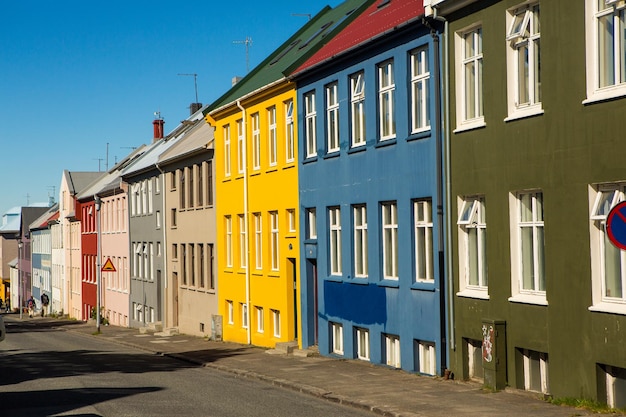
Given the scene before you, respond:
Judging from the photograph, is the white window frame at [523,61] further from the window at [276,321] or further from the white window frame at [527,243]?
the window at [276,321]

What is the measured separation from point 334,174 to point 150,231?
2646cm

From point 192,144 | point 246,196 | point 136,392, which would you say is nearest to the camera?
point 136,392

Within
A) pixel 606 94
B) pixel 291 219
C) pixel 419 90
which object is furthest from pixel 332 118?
pixel 606 94

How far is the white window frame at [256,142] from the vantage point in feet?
111

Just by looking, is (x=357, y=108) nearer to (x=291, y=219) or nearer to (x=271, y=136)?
(x=291, y=219)

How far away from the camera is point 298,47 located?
36375 millimetres

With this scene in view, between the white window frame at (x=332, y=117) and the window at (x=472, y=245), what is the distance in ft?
24.3

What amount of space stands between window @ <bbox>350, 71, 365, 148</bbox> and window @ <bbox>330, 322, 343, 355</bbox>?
4971mm

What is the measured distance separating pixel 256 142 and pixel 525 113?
17.4 meters

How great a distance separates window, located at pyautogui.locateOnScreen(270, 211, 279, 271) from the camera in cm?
3284

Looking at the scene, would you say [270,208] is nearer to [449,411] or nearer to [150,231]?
[449,411]

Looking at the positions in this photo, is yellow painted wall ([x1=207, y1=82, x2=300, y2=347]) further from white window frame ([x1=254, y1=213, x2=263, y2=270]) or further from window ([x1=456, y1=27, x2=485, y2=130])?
window ([x1=456, y1=27, x2=485, y2=130])

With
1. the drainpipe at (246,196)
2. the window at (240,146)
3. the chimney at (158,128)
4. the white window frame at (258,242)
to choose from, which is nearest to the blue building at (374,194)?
the white window frame at (258,242)

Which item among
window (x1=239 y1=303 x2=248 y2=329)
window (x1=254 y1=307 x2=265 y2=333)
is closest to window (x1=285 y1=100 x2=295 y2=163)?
window (x1=254 y1=307 x2=265 y2=333)
